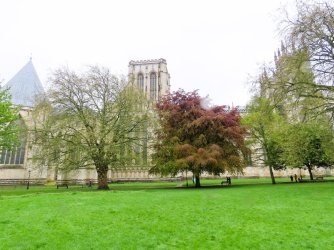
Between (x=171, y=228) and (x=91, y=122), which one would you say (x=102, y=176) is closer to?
(x=91, y=122)

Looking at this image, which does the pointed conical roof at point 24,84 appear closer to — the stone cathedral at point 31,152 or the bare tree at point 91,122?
the stone cathedral at point 31,152

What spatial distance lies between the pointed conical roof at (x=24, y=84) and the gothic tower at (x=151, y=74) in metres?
21.7

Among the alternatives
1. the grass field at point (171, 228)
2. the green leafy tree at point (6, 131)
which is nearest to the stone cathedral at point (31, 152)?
the green leafy tree at point (6, 131)

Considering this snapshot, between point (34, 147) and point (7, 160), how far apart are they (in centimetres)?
2894

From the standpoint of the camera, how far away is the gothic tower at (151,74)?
221 feet

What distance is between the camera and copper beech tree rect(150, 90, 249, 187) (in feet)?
74.1

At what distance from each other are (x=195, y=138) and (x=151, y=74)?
155 ft

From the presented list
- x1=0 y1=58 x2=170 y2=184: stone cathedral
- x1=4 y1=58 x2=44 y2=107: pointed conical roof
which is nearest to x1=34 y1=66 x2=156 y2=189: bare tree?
x1=0 y1=58 x2=170 y2=184: stone cathedral

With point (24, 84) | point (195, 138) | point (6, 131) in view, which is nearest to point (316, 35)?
point (195, 138)

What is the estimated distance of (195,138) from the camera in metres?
24.2

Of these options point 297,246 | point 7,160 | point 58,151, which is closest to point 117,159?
point 58,151

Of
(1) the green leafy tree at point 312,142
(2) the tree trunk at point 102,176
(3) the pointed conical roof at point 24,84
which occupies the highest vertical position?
(3) the pointed conical roof at point 24,84

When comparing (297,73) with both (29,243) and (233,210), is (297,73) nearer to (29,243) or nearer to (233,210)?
(233,210)

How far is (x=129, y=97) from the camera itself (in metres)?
23.5
